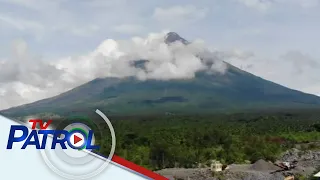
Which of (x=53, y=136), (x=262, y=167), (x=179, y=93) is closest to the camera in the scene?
(x=53, y=136)

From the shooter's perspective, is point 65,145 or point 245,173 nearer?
point 65,145

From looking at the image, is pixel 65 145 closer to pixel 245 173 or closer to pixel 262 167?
pixel 245 173

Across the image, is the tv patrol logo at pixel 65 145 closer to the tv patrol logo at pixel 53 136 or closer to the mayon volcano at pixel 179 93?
the tv patrol logo at pixel 53 136

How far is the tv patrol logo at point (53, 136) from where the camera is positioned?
3248 millimetres

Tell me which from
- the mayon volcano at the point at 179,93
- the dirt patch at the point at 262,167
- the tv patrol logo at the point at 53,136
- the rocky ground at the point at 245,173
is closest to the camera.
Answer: the tv patrol logo at the point at 53,136

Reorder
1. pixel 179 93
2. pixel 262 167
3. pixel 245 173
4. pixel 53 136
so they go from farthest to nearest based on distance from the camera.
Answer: pixel 179 93
pixel 262 167
pixel 245 173
pixel 53 136

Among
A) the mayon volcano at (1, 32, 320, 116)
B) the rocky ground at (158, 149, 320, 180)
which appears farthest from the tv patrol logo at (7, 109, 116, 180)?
the mayon volcano at (1, 32, 320, 116)

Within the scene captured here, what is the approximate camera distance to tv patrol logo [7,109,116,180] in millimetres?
3266

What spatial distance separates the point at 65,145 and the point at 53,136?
102 mm

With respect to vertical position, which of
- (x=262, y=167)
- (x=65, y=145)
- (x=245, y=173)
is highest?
(x=65, y=145)

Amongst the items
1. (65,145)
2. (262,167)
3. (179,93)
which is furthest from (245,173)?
(179,93)

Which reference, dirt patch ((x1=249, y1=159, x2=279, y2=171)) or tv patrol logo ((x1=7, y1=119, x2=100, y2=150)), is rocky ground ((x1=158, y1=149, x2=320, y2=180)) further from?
tv patrol logo ((x1=7, y1=119, x2=100, y2=150))

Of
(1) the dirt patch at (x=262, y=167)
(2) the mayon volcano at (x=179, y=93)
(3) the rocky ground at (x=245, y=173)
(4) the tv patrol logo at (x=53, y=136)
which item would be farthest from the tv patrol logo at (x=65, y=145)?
(2) the mayon volcano at (x=179, y=93)

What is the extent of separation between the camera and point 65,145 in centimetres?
332
